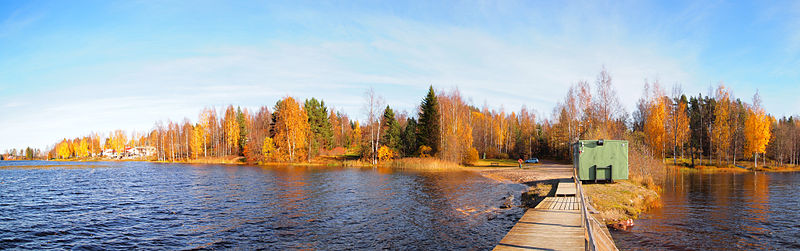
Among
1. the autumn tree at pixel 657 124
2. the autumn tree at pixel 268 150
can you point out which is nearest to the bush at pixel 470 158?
the autumn tree at pixel 657 124

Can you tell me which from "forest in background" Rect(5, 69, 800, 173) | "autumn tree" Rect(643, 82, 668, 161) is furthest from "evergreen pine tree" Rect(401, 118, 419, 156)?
"autumn tree" Rect(643, 82, 668, 161)

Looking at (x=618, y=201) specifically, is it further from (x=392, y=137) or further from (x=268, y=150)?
(x=268, y=150)

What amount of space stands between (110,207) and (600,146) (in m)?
26.7

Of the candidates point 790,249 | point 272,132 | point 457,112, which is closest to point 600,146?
point 790,249

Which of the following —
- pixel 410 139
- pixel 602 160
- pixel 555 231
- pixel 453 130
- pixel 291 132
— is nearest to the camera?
pixel 555 231

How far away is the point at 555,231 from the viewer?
36.1 ft

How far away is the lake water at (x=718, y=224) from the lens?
41.7ft

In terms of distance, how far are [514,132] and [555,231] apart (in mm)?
77644

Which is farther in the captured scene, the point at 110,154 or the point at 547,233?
the point at 110,154

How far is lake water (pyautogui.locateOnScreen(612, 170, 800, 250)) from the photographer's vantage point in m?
12.7

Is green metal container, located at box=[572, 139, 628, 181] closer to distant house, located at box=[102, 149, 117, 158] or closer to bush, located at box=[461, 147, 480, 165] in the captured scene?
bush, located at box=[461, 147, 480, 165]

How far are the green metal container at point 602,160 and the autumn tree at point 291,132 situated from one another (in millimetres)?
54011

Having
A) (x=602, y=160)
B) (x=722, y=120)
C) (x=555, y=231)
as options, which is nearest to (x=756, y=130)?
(x=722, y=120)

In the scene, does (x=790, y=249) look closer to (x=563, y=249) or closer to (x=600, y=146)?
(x=563, y=249)
